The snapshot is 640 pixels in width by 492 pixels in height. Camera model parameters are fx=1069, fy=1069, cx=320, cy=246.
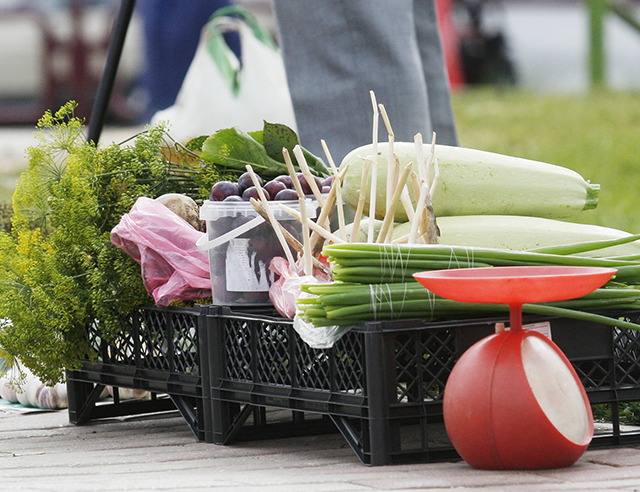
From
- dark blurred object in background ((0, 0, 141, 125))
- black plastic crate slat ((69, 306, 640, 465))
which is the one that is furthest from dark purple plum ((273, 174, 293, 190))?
dark blurred object in background ((0, 0, 141, 125))

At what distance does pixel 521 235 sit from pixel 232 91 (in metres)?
A: 2.78

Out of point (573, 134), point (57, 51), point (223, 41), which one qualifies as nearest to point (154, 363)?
point (223, 41)

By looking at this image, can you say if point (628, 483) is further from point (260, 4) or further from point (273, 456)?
point (260, 4)

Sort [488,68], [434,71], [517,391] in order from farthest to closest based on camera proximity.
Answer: [488,68] < [434,71] < [517,391]

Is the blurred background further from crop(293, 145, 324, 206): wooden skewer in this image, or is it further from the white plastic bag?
crop(293, 145, 324, 206): wooden skewer

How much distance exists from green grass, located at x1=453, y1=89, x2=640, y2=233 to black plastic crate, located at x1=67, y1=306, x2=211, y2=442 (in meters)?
3.60

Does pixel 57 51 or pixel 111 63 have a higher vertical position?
pixel 57 51

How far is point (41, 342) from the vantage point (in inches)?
114

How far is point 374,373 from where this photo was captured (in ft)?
7.39

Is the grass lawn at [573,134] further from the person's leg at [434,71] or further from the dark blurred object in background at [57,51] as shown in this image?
the dark blurred object in background at [57,51]

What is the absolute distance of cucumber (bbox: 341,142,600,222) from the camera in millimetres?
2836

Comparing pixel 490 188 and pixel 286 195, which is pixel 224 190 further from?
pixel 490 188

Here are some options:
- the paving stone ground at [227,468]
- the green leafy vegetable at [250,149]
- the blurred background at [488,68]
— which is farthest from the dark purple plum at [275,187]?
the blurred background at [488,68]

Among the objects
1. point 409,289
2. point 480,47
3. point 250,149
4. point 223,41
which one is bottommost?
point 409,289
